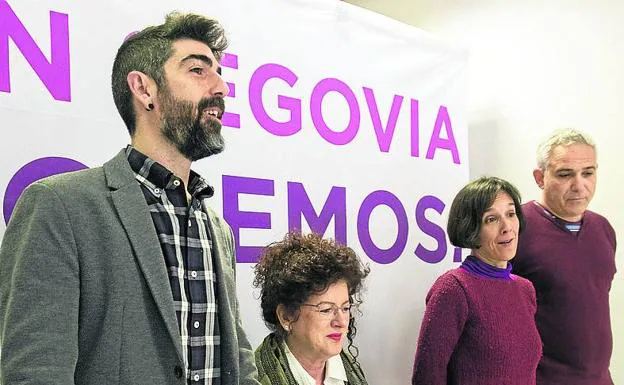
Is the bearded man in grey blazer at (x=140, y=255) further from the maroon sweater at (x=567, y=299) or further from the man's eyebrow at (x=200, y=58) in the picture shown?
the maroon sweater at (x=567, y=299)

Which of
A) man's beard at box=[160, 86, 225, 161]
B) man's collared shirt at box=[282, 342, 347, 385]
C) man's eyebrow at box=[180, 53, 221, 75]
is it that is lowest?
man's collared shirt at box=[282, 342, 347, 385]

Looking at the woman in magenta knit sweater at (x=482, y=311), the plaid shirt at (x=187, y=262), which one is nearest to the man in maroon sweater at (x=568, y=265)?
the woman in magenta knit sweater at (x=482, y=311)

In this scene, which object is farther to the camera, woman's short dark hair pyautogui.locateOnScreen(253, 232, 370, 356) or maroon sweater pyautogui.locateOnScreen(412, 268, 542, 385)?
maroon sweater pyautogui.locateOnScreen(412, 268, 542, 385)

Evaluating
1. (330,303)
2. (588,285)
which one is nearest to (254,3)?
(330,303)

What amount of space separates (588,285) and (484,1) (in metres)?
1.60

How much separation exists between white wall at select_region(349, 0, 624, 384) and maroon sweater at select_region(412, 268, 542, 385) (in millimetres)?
1067

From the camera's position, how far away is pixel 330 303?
6.53 ft

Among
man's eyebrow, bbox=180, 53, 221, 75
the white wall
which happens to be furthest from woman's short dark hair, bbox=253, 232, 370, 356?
the white wall

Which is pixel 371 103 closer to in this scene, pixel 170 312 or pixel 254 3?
pixel 254 3

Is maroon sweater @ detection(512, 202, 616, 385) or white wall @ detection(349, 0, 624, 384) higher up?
white wall @ detection(349, 0, 624, 384)

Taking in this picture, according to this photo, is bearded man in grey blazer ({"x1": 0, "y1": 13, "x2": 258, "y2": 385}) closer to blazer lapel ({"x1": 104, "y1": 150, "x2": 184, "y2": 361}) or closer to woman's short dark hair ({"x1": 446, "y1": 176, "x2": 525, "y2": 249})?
blazer lapel ({"x1": 104, "y1": 150, "x2": 184, "y2": 361})

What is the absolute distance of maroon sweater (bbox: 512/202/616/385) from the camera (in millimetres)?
2643

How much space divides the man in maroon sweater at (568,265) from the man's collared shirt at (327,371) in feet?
3.08

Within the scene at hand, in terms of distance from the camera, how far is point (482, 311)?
2.29 metres
